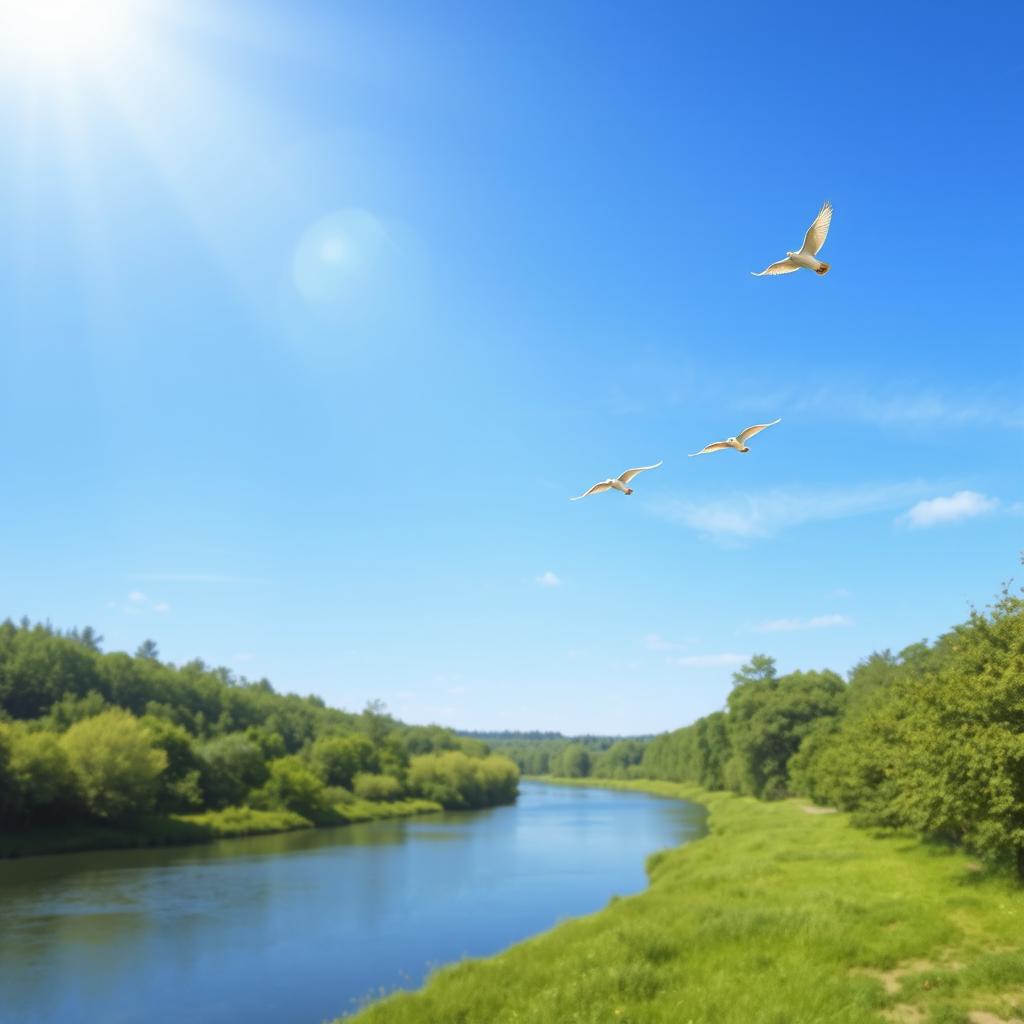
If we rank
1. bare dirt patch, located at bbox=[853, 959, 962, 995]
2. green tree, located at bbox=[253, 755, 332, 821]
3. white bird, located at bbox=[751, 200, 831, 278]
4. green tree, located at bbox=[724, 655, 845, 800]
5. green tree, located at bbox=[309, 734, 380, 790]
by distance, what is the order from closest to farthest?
white bird, located at bbox=[751, 200, 831, 278]
bare dirt patch, located at bbox=[853, 959, 962, 995]
green tree, located at bbox=[724, 655, 845, 800]
green tree, located at bbox=[253, 755, 332, 821]
green tree, located at bbox=[309, 734, 380, 790]

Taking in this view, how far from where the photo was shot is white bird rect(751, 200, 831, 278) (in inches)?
313

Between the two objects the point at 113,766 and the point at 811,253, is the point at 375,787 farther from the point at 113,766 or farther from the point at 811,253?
the point at 811,253

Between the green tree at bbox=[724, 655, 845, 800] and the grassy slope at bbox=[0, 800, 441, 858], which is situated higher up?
the green tree at bbox=[724, 655, 845, 800]

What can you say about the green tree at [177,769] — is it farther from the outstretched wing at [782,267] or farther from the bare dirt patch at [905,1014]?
the outstretched wing at [782,267]

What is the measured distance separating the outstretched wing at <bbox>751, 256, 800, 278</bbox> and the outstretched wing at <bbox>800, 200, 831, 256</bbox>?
158mm

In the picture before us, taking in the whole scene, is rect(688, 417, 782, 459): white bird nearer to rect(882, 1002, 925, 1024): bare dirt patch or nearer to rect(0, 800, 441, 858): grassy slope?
rect(882, 1002, 925, 1024): bare dirt patch

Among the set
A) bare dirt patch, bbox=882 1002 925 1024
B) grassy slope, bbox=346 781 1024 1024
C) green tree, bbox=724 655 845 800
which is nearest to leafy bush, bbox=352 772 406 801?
green tree, bbox=724 655 845 800

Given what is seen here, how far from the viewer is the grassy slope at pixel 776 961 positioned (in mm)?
15180

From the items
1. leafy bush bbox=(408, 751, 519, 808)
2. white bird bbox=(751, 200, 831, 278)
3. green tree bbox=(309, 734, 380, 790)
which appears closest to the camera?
white bird bbox=(751, 200, 831, 278)

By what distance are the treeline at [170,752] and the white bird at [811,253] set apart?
60823mm

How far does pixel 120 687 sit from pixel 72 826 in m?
40.6

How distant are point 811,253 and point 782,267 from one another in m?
0.30

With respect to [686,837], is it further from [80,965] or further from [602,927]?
[80,965]

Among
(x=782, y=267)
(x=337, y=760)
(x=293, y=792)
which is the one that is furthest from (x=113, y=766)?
(x=782, y=267)
